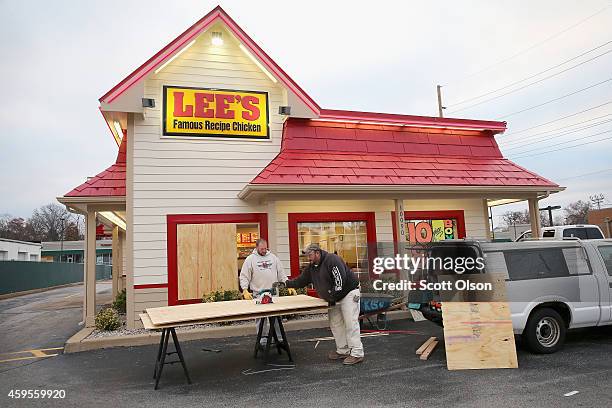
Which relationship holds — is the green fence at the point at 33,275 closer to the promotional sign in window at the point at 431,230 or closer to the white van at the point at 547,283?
the promotional sign in window at the point at 431,230

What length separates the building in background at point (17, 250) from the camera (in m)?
37.0

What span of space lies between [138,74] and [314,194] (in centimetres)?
528

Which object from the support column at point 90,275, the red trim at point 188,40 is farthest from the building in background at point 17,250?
the red trim at point 188,40

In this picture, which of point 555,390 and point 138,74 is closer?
point 555,390

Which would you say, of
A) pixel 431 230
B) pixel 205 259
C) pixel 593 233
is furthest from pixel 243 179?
pixel 593 233

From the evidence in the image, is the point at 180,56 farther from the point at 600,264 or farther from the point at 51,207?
the point at 51,207

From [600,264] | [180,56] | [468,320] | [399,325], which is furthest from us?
[180,56]

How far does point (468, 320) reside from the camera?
649cm

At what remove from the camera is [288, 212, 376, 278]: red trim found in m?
11.3

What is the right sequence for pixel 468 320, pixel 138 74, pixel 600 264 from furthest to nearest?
pixel 138 74 → pixel 600 264 → pixel 468 320

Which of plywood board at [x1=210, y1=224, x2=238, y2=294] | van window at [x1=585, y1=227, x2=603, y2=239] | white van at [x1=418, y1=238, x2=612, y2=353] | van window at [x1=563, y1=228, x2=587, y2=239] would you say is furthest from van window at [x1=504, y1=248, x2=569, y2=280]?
van window at [x1=585, y1=227, x2=603, y2=239]

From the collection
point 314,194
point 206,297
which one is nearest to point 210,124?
point 314,194

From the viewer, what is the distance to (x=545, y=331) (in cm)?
689

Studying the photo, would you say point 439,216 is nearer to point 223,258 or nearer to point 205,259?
point 223,258
